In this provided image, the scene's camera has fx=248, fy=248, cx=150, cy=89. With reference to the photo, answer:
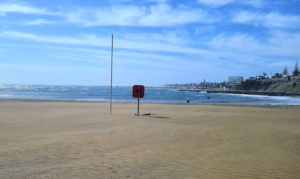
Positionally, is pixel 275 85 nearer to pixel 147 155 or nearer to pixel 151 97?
pixel 151 97

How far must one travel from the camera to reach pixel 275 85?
4717 inches

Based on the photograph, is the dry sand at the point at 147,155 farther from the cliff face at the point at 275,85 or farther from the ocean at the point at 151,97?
the cliff face at the point at 275,85

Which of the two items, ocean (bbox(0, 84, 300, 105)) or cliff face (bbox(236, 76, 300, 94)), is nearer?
ocean (bbox(0, 84, 300, 105))

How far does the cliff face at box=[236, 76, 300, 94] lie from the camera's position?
335 feet

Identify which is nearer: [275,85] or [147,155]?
[147,155]

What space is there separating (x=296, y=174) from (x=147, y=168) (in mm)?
3105

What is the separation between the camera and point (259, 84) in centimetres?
14238

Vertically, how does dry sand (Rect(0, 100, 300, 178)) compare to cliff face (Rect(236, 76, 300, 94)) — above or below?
below

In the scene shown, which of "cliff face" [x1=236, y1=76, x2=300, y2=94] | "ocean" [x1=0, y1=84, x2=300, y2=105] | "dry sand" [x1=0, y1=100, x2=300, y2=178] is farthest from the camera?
"cliff face" [x1=236, y1=76, x2=300, y2=94]

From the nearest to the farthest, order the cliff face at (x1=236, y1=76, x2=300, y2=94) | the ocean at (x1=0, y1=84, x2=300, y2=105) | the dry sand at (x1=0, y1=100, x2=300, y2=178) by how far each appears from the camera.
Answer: the dry sand at (x1=0, y1=100, x2=300, y2=178), the ocean at (x1=0, y1=84, x2=300, y2=105), the cliff face at (x1=236, y1=76, x2=300, y2=94)

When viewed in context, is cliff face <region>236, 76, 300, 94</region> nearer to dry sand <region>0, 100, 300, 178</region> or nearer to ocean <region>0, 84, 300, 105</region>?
ocean <region>0, 84, 300, 105</region>

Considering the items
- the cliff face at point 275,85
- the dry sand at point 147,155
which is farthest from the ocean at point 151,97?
the cliff face at point 275,85

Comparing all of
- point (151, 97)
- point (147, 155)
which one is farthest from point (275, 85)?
point (147, 155)

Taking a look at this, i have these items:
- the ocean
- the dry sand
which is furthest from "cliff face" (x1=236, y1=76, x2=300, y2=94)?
the dry sand
